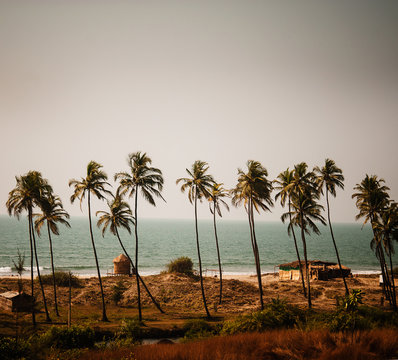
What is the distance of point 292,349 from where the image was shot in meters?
11.3

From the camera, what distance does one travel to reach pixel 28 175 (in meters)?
28.9

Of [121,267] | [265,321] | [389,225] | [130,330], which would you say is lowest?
[121,267]

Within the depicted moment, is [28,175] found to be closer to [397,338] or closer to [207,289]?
[207,289]

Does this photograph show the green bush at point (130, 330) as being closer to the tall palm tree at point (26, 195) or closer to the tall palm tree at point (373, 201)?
the tall palm tree at point (26, 195)

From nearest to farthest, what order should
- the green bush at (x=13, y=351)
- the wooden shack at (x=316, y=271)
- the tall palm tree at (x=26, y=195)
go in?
the green bush at (x=13, y=351) → the tall palm tree at (x=26, y=195) → the wooden shack at (x=316, y=271)

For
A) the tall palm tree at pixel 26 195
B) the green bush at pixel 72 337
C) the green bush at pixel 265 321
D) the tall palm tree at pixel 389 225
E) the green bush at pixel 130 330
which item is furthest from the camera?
the tall palm tree at pixel 389 225

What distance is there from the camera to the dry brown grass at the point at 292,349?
34.3 feet

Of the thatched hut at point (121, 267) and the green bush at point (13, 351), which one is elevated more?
the green bush at point (13, 351)

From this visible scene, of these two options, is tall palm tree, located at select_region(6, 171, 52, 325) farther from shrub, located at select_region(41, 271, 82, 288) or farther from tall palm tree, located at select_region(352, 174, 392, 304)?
tall palm tree, located at select_region(352, 174, 392, 304)

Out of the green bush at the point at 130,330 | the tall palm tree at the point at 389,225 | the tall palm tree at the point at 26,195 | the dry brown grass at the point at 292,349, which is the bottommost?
the green bush at the point at 130,330

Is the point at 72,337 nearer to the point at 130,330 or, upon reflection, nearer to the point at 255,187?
the point at 130,330

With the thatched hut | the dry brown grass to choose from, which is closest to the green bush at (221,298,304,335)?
the dry brown grass

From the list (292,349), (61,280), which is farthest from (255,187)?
(61,280)

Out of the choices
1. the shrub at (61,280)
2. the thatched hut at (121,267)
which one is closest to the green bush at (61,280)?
the shrub at (61,280)
